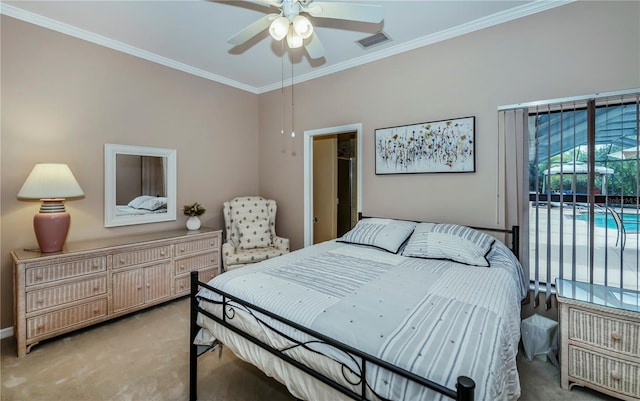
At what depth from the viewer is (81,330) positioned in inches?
107

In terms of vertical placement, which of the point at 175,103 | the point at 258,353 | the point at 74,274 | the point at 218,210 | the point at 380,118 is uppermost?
the point at 175,103

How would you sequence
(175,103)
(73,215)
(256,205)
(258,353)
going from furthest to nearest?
(256,205) → (175,103) → (73,215) → (258,353)

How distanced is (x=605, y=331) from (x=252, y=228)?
140 inches

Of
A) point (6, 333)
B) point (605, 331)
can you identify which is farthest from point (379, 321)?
point (6, 333)

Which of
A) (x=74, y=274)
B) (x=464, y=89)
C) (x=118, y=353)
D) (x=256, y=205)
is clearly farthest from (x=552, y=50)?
(x=74, y=274)

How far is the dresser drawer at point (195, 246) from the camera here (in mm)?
3307

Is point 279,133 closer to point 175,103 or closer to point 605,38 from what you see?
point 175,103

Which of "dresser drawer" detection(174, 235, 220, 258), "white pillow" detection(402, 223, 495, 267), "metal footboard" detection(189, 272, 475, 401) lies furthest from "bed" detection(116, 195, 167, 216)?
"white pillow" detection(402, 223, 495, 267)

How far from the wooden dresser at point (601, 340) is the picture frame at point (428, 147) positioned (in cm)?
135

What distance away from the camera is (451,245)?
7.76 ft

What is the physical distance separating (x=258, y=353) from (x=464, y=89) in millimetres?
2912

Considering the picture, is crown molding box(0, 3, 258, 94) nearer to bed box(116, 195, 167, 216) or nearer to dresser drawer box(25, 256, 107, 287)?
bed box(116, 195, 167, 216)

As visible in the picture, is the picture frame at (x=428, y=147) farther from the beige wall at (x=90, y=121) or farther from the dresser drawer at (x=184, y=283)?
the dresser drawer at (x=184, y=283)

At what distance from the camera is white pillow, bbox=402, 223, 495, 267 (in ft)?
7.46
